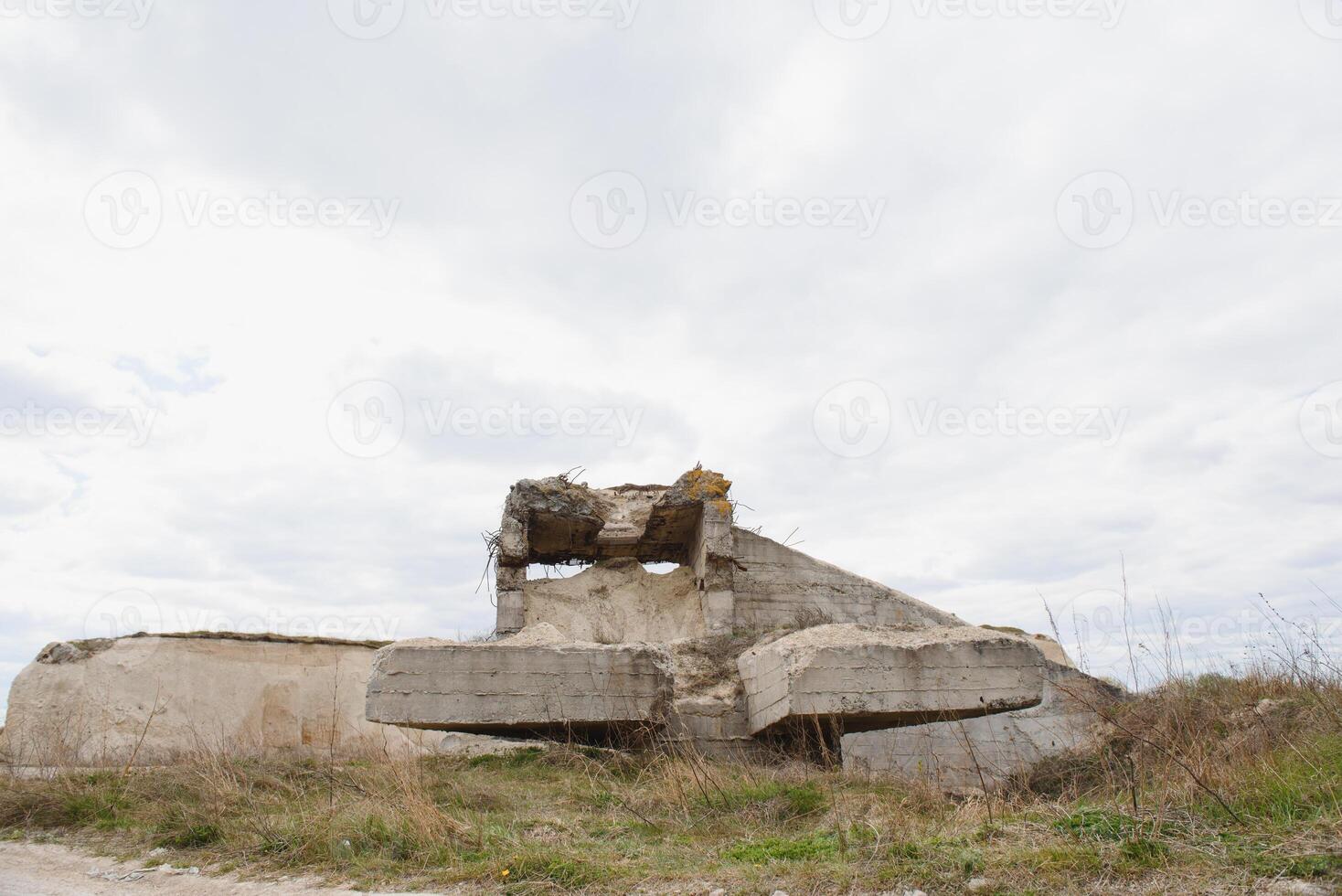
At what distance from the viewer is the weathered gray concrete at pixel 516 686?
22.9ft

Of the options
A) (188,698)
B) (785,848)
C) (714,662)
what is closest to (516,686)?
(714,662)

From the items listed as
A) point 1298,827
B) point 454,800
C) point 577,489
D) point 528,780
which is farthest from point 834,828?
point 577,489

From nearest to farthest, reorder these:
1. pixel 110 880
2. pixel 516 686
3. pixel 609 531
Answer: pixel 110 880
pixel 516 686
pixel 609 531

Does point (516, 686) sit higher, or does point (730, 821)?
point (516, 686)

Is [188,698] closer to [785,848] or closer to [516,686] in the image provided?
[516,686]

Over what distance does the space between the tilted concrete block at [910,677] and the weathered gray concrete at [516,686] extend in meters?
A: 1.17

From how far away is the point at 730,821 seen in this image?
4.92 meters

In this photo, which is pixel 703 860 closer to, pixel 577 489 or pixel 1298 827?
pixel 1298 827

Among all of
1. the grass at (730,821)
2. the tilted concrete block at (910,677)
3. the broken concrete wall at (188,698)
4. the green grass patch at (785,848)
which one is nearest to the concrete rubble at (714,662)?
the tilted concrete block at (910,677)

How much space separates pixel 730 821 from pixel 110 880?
10.2 ft

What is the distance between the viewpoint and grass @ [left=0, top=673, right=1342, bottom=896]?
336 centimetres

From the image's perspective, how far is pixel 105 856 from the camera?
4.92 meters

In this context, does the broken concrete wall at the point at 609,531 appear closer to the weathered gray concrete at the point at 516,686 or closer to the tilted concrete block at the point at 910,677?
the weathered gray concrete at the point at 516,686

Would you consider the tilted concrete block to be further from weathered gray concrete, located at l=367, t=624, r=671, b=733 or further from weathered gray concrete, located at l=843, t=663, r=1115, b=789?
weathered gray concrete, located at l=843, t=663, r=1115, b=789
